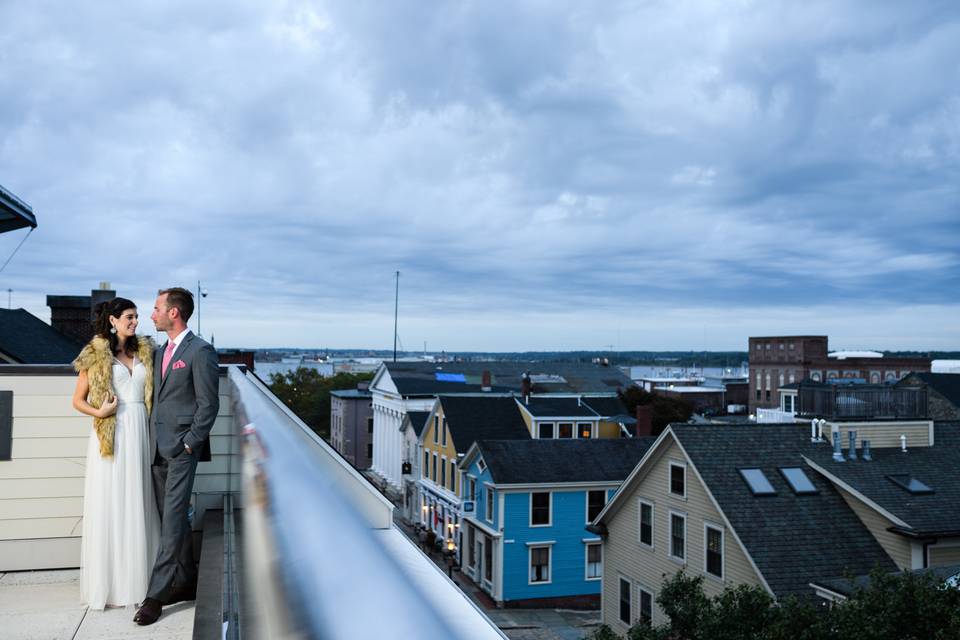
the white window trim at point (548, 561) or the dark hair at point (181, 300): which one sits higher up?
the dark hair at point (181, 300)

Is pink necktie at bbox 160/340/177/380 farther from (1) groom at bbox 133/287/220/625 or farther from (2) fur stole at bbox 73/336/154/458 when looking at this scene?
(2) fur stole at bbox 73/336/154/458

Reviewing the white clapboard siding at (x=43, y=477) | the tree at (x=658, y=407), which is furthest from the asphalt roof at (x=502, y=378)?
the white clapboard siding at (x=43, y=477)

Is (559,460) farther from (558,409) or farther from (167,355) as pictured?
(167,355)

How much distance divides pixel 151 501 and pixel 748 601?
1027 centimetres

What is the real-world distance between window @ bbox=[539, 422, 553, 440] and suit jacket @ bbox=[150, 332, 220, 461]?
34914mm

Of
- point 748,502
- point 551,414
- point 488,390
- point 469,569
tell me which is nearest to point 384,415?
point 488,390

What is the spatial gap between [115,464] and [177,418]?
1.55 ft

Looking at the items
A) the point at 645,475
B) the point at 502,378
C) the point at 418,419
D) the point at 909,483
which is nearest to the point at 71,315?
the point at 645,475

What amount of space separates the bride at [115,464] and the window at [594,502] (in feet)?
90.8

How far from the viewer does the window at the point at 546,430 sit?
3872 centimetres

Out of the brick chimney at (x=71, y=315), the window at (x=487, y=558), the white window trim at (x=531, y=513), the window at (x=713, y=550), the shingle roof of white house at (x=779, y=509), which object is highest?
the brick chimney at (x=71, y=315)

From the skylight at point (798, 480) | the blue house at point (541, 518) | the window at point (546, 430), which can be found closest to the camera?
the skylight at point (798, 480)

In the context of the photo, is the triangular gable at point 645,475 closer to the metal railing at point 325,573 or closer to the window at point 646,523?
the window at point 646,523

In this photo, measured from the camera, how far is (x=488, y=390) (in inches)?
2079
